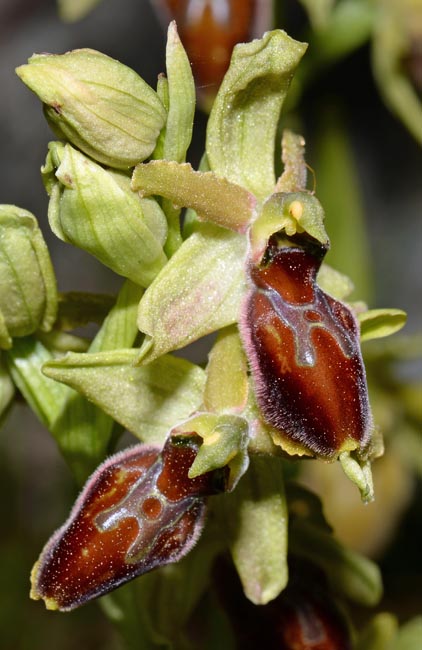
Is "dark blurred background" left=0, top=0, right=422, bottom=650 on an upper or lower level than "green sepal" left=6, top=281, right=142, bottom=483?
lower

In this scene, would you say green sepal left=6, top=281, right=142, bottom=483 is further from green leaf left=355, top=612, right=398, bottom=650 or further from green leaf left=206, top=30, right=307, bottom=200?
green leaf left=355, top=612, right=398, bottom=650

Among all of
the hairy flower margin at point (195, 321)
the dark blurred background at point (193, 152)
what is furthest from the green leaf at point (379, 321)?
the dark blurred background at point (193, 152)

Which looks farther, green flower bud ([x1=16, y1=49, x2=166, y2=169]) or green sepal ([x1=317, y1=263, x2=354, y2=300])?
green sepal ([x1=317, y1=263, x2=354, y2=300])

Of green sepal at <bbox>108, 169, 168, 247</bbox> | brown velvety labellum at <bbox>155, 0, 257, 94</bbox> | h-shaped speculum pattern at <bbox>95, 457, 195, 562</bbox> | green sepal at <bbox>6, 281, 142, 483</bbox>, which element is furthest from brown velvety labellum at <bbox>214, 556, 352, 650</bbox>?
brown velvety labellum at <bbox>155, 0, 257, 94</bbox>

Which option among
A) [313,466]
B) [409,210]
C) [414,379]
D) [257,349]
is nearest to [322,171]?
[414,379]

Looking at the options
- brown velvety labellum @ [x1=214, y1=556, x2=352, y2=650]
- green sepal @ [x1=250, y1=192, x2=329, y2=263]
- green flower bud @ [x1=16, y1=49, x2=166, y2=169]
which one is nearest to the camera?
green flower bud @ [x1=16, y1=49, x2=166, y2=169]

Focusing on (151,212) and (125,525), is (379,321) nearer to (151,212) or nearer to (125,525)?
(151,212)

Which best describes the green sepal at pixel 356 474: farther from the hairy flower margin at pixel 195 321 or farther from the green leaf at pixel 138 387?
the green leaf at pixel 138 387
